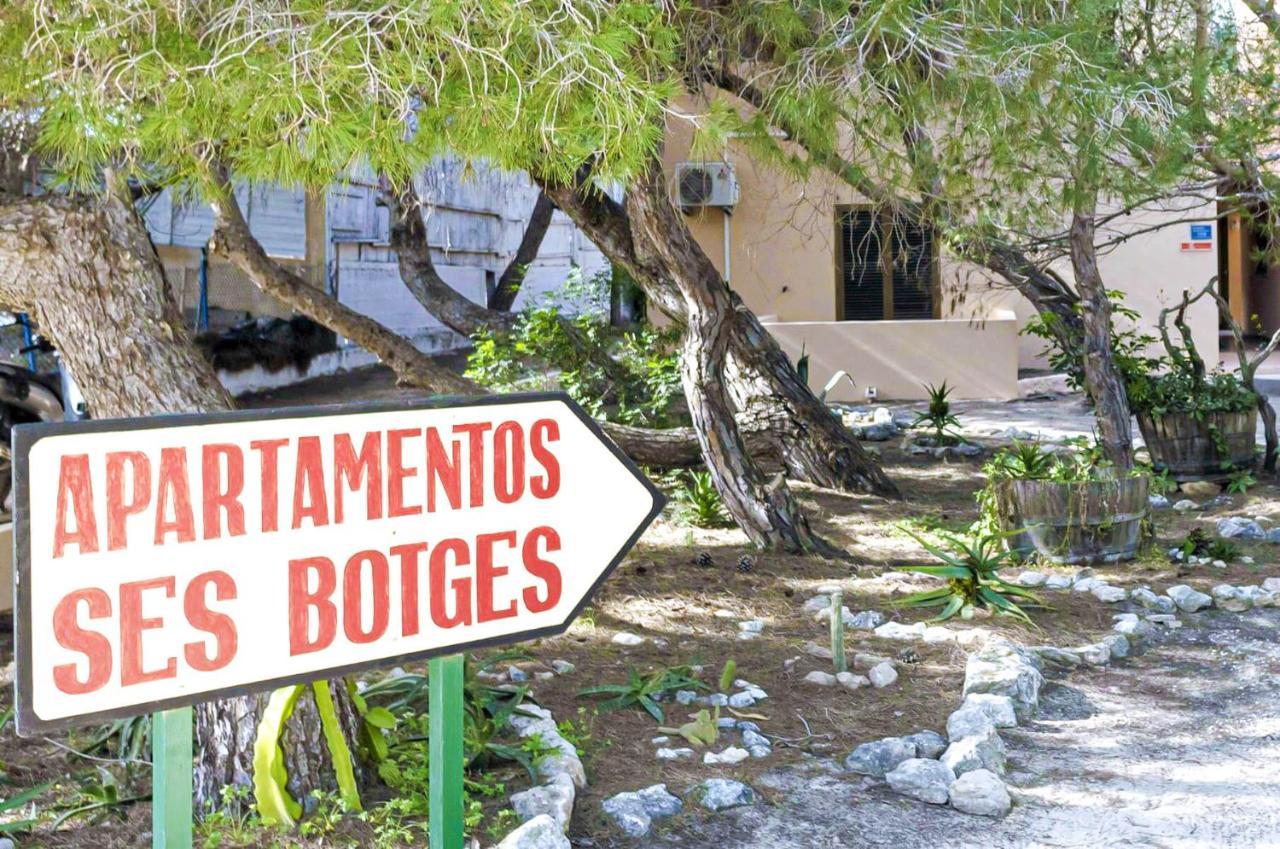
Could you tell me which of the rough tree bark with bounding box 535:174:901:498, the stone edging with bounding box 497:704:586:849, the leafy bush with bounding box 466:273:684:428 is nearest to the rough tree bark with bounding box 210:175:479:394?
the leafy bush with bounding box 466:273:684:428

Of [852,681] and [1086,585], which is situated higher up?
[1086,585]

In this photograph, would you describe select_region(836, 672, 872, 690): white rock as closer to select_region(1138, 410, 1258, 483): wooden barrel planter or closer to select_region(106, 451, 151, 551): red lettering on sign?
select_region(106, 451, 151, 551): red lettering on sign

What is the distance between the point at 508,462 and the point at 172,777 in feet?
2.57

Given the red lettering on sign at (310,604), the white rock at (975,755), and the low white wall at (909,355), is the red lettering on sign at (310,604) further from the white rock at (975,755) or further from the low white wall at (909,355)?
the low white wall at (909,355)

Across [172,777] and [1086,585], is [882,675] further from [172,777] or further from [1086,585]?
[172,777]

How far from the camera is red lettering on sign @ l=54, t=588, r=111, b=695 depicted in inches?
79.5

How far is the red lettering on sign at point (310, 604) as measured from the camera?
90.4 inches

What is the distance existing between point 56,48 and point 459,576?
2.26m

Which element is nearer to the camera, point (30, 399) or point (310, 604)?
point (310, 604)

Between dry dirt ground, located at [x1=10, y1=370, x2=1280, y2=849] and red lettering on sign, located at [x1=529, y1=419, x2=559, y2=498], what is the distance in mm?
1691

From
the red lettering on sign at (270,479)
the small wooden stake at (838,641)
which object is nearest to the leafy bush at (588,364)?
the small wooden stake at (838,641)

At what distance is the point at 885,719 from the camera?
5.36 m

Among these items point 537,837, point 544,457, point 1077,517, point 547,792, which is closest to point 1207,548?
point 1077,517

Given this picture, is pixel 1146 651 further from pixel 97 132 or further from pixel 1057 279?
pixel 97 132
